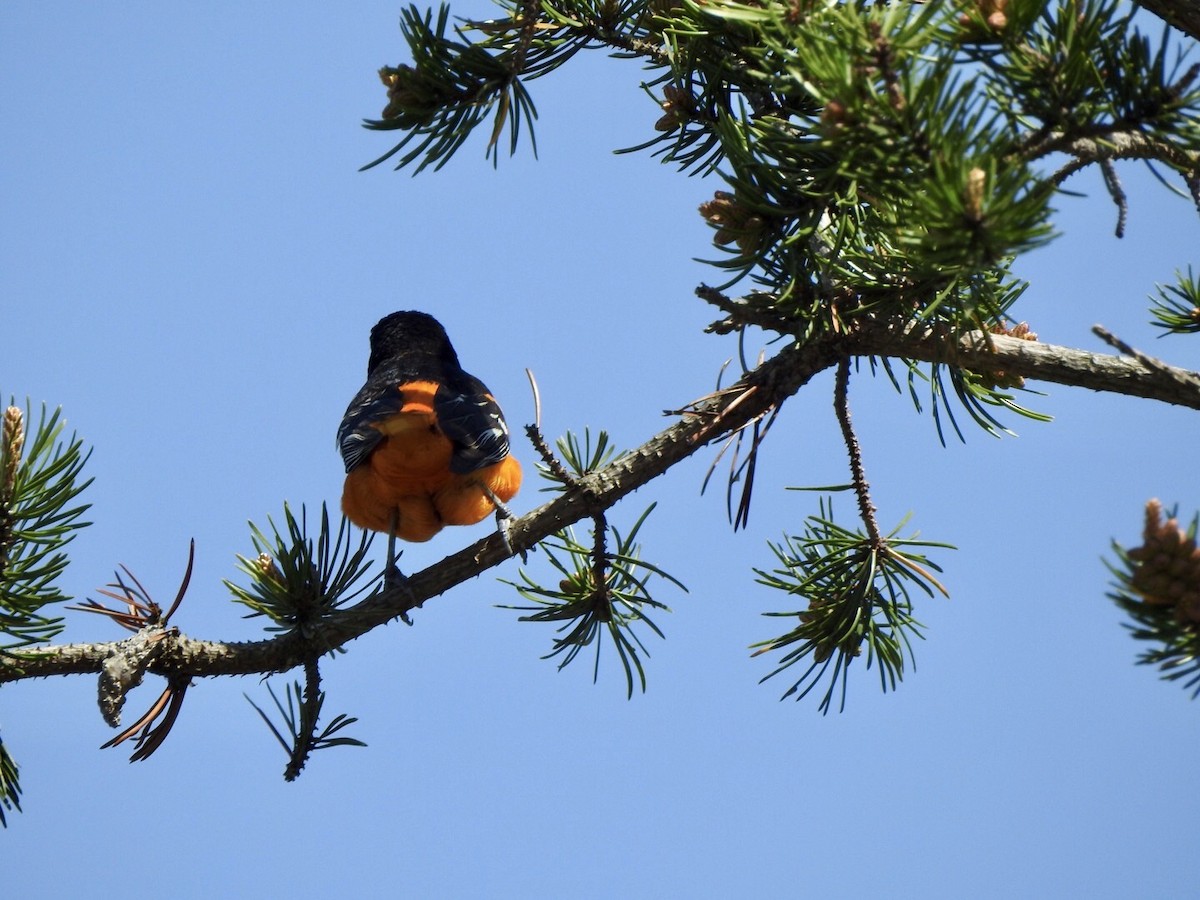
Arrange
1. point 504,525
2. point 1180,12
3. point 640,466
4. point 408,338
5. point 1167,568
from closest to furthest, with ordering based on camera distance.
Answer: point 1167,568 < point 1180,12 < point 640,466 < point 504,525 < point 408,338

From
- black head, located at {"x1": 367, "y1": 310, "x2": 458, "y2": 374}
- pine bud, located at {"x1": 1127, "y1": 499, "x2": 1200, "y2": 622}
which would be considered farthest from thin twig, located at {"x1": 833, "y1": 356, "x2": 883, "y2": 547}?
black head, located at {"x1": 367, "y1": 310, "x2": 458, "y2": 374}

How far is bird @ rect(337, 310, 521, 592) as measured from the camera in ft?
12.6

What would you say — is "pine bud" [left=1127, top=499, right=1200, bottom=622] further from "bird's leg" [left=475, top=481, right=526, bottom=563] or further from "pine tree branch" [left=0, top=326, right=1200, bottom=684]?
"bird's leg" [left=475, top=481, right=526, bottom=563]

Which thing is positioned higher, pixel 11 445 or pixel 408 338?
pixel 408 338

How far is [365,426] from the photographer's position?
3.91m

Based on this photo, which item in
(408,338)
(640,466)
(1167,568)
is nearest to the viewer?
(1167,568)

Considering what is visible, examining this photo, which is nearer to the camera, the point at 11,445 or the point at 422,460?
the point at 11,445

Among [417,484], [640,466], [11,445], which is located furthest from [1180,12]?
[417,484]

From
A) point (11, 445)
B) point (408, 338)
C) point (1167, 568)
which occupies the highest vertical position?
point (408, 338)

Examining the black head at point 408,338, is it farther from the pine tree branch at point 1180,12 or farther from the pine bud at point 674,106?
the pine tree branch at point 1180,12

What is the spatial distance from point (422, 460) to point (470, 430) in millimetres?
191

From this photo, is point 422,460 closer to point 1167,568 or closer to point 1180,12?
point 1180,12

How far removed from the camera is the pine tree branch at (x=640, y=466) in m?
2.32

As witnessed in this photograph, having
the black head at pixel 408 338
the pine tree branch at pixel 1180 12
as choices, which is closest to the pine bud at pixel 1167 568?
the pine tree branch at pixel 1180 12
